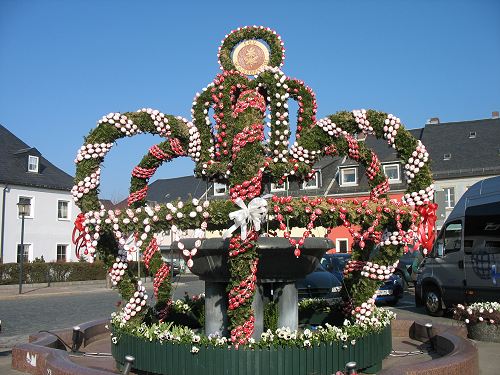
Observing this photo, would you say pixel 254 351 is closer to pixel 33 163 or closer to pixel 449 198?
pixel 33 163

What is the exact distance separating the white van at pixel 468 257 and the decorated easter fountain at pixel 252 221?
19.8 ft

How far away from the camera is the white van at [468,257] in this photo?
46.6 ft

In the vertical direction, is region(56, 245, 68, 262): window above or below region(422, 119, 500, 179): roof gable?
below

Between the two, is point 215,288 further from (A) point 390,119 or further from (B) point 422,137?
(B) point 422,137

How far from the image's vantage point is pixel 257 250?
7.52 meters

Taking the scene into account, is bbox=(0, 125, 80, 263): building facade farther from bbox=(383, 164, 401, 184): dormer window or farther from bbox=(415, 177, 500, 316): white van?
bbox=(415, 177, 500, 316): white van

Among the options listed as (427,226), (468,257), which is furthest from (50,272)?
(427,226)

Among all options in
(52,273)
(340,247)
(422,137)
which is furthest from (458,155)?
(52,273)

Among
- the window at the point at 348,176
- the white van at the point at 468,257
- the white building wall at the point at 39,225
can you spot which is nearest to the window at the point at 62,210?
the white building wall at the point at 39,225

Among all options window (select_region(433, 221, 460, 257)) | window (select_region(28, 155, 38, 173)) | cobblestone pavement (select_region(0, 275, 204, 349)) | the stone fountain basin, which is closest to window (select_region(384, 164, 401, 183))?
cobblestone pavement (select_region(0, 275, 204, 349))

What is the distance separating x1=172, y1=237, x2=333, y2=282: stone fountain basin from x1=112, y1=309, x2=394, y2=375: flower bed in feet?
3.39

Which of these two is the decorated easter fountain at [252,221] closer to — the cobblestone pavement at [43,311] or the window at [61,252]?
the cobblestone pavement at [43,311]

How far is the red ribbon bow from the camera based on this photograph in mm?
8195

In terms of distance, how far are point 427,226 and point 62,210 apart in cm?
3881
